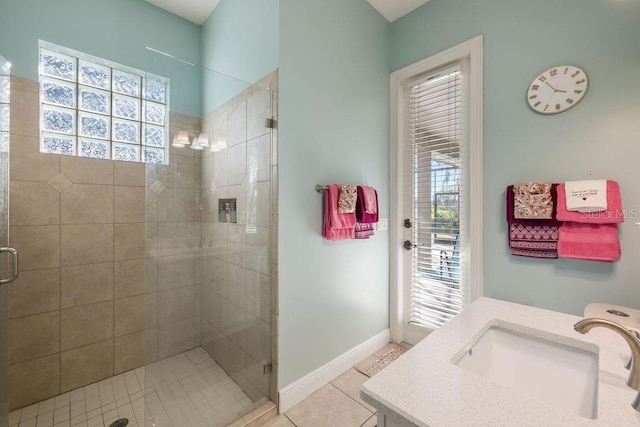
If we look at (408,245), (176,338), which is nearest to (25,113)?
(176,338)

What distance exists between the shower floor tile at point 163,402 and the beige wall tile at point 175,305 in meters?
0.23

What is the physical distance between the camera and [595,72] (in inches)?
58.4

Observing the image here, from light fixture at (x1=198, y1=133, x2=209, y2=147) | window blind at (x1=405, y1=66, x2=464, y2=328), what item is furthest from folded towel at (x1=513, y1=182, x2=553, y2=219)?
light fixture at (x1=198, y1=133, x2=209, y2=147)

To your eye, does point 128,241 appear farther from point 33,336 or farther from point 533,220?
point 533,220

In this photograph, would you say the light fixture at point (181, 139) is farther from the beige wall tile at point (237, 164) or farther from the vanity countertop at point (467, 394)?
the vanity countertop at point (467, 394)

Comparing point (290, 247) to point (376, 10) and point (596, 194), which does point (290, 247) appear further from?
point (376, 10)

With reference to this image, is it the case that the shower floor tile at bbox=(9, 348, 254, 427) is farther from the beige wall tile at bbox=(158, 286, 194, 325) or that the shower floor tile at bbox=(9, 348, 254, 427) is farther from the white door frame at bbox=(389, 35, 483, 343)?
the white door frame at bbox=(389, 35, 483, 343)

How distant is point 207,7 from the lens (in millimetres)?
2236

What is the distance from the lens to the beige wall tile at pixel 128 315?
2077mm

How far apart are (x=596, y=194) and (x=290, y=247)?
5.60 feet

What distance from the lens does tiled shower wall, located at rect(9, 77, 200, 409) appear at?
1568 mm

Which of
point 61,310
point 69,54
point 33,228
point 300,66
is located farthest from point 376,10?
point 61,310

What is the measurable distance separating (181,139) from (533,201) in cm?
209

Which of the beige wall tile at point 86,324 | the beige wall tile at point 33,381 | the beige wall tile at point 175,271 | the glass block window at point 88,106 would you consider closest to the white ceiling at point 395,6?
the glass block window at point 88,106
